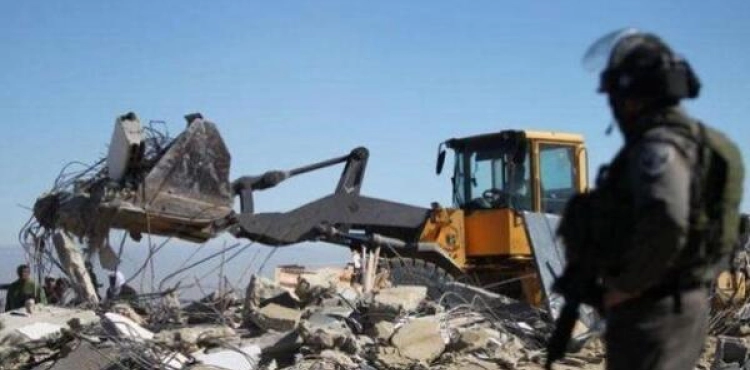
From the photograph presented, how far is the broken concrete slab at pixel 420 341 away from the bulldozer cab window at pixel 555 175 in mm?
3993

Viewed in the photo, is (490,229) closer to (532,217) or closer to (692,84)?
(532,217)

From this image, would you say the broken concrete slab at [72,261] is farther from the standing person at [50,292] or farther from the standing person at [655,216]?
the standing person at [655,216]

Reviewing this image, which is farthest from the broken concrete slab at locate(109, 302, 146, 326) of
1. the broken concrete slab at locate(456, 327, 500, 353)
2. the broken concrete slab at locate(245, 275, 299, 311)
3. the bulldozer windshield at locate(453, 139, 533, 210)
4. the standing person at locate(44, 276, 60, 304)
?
the bulldozer windshield at locate(453, 139, 533, 210)

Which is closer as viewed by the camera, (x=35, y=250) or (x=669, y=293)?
(x=669, y=293)

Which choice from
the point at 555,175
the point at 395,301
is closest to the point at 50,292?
the point at 395,301

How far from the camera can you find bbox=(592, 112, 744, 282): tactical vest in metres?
3.29

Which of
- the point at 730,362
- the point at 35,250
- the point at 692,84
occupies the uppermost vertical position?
the point at 692,84

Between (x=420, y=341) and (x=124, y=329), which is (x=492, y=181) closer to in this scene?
(x=420, y=341)

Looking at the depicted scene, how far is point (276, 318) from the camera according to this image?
28.1 feet

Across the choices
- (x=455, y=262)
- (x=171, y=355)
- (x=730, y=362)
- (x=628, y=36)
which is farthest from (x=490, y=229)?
(x=628, y=36)

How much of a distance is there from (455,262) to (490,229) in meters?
0.57

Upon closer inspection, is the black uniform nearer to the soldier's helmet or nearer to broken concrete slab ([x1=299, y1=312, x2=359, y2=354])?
the soldier's helmet

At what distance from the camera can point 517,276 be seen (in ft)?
39.7

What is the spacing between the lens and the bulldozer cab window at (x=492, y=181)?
11.8 m
